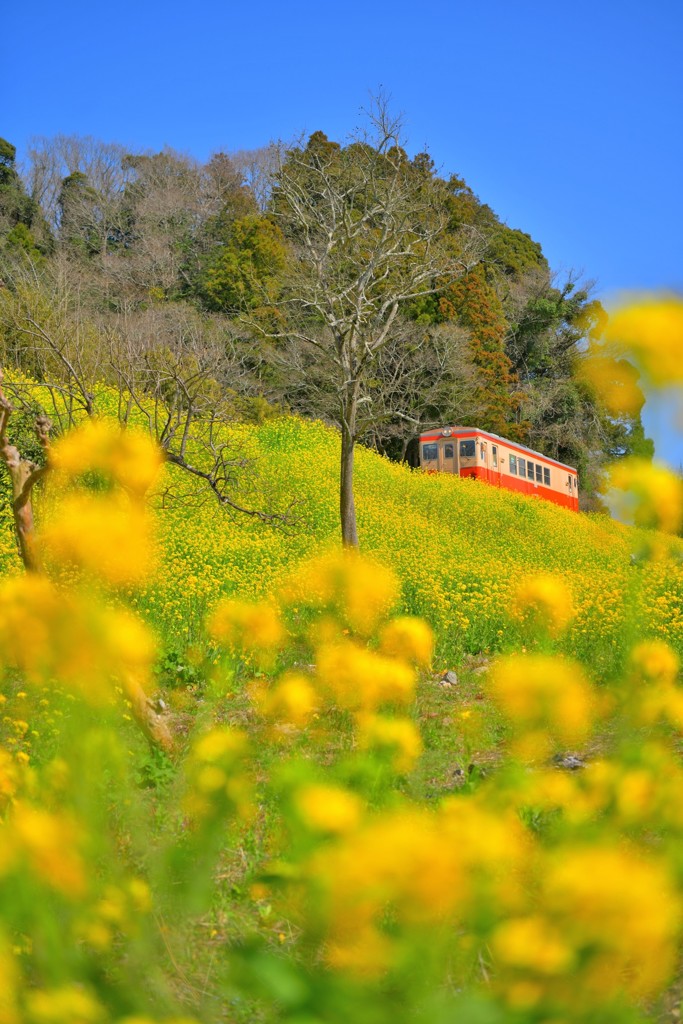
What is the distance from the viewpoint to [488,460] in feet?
71.7

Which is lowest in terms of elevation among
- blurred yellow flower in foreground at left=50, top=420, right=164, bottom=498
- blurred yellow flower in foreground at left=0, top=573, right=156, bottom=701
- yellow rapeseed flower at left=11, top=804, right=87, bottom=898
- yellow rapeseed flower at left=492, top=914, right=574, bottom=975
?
yellow rapeseed flower at left=11, top=804, right=87, bottom=898

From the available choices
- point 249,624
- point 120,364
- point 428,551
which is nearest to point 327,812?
point 249,624

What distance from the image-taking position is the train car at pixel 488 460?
21.5 meters

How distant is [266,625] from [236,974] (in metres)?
1.14

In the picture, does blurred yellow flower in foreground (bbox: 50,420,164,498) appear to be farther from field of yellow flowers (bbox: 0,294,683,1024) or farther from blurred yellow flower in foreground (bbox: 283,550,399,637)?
blurred yellow flower in foreground (bbox: 283,550,399,637)

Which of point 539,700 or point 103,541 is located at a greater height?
point 103,541

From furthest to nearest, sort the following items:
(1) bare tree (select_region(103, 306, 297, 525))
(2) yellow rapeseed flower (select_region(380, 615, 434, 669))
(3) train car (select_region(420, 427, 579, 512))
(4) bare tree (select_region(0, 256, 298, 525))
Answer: (3) train car (select_region(420, 427, 579, 512)) < (4) bare tree (select_region(0, 256, 298, 525)) < (1) bare tree (select_region(103, 306, 297, 525)) < (2) yellow rapeseed flower (select_region(380, 615, 434, 669))

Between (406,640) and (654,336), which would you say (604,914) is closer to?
(654,336)

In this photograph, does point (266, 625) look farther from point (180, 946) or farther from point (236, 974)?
Answer: point (236, 974)

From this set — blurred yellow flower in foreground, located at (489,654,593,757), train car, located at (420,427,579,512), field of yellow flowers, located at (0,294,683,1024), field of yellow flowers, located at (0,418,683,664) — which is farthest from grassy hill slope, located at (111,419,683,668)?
train car, located at (420,427,579,512)

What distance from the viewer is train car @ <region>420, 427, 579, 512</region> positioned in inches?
848

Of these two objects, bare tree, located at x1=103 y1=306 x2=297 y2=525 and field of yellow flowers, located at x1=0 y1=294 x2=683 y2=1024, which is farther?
bare tree, located at x1=103 y1=306 x2=297 y2=525

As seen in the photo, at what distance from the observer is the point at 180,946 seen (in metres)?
1.59

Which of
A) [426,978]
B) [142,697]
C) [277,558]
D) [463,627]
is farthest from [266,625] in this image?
[277,558]
